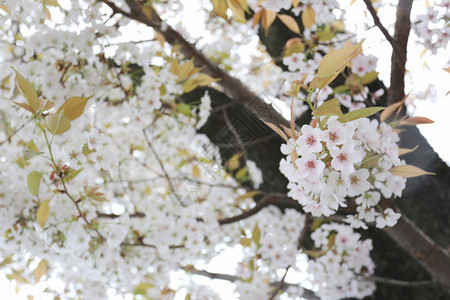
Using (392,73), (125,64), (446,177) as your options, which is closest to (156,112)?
(125,64)

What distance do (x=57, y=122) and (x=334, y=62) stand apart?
1.45 feet

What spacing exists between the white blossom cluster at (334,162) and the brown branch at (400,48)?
1.31 feet

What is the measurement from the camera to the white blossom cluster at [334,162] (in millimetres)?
509

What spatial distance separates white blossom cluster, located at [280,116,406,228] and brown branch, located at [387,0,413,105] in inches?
15.7

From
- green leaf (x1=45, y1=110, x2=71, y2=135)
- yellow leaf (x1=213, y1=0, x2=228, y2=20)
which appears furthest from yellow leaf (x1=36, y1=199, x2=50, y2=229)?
yellow leaf (x1=213, y1=0, x2=228, y2=20)

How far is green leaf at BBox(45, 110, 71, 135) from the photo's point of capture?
0.64m

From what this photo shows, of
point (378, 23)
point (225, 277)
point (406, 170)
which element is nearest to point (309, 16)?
point (378, 23)

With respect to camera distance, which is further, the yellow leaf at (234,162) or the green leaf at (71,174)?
the yellow leaf at (234,162)

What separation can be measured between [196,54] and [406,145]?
71 centimetres

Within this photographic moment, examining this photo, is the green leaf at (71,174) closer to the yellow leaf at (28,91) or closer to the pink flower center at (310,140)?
the yellow leaf at (28,91)

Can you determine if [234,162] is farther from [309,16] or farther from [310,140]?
[310,140]

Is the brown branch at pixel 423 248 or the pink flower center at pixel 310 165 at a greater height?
the pink flower center at pixel 310 165

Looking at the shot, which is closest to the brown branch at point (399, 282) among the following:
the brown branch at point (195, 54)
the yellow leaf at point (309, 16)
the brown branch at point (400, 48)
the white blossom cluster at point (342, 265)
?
the white blossom cluster at point (342, 265)

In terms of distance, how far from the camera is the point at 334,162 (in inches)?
20.3
